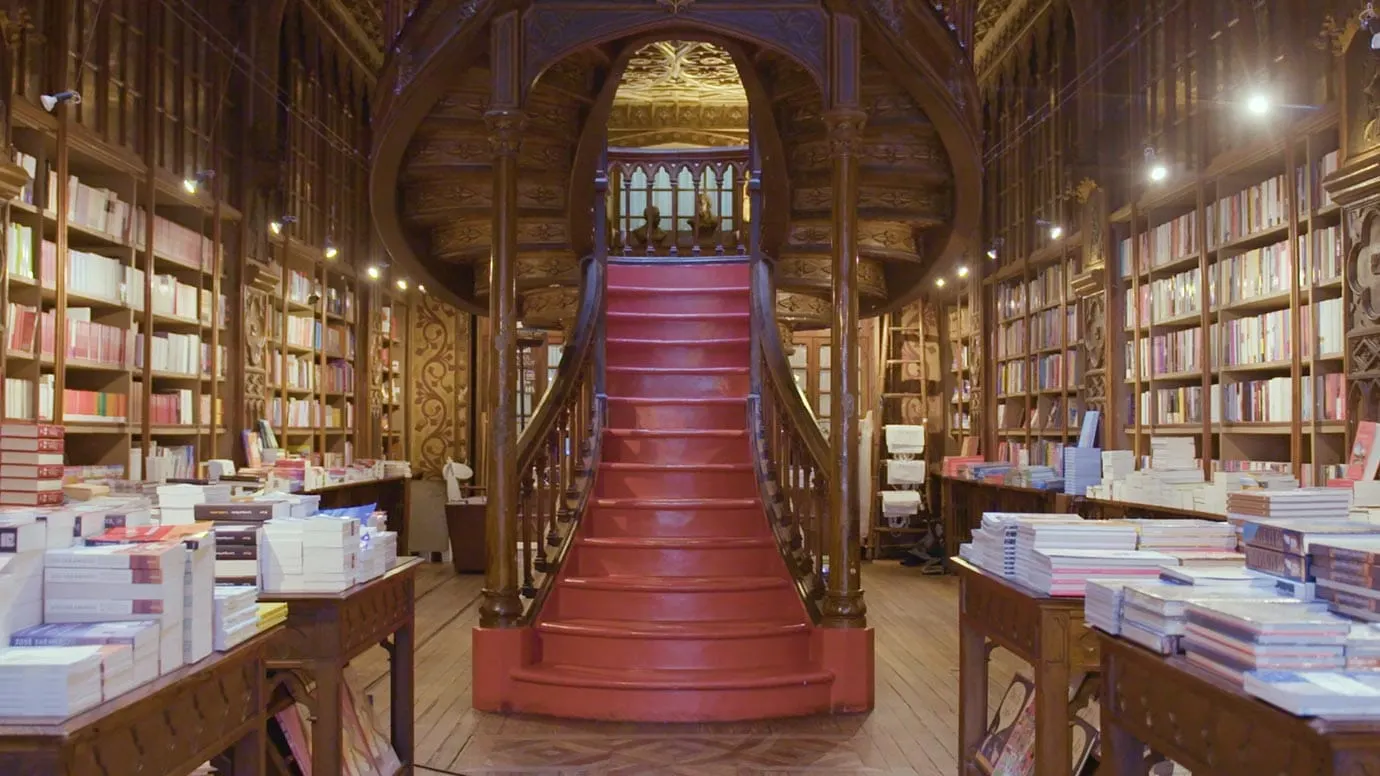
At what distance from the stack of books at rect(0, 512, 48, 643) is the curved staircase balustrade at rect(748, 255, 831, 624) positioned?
146 inches

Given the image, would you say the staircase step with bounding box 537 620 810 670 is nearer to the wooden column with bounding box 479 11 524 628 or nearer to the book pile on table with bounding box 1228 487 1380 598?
the wooden column with bounding box 479 11 524 628

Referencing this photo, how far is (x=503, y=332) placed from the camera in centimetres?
533

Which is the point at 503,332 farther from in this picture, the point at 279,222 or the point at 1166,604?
the point at 279,222

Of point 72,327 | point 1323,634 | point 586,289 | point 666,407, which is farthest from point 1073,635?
point 72,327

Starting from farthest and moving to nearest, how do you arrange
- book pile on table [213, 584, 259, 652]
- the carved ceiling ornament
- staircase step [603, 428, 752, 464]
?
1. the carved ceiling ornament
2. staircase step [603, 428, 752, 464]
3. book pile on table [213, 584, 259, 652]

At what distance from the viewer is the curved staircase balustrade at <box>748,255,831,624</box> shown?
552cm

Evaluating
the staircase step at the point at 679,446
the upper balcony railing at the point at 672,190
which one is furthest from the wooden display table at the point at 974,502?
the upper balcony railing at the point at 672,190

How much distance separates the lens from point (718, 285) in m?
7.96

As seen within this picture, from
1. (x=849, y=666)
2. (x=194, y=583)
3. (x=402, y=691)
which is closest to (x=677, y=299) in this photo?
(x=849, y=666)

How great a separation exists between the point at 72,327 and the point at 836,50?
426 cm

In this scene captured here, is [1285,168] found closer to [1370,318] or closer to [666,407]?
[1370,318]

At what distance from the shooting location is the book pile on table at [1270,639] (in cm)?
186

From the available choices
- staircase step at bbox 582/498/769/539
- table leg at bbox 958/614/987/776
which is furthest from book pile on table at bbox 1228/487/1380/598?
staircase step at bbox 582/498/769/539

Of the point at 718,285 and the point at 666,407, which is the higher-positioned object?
the point at 718,285
